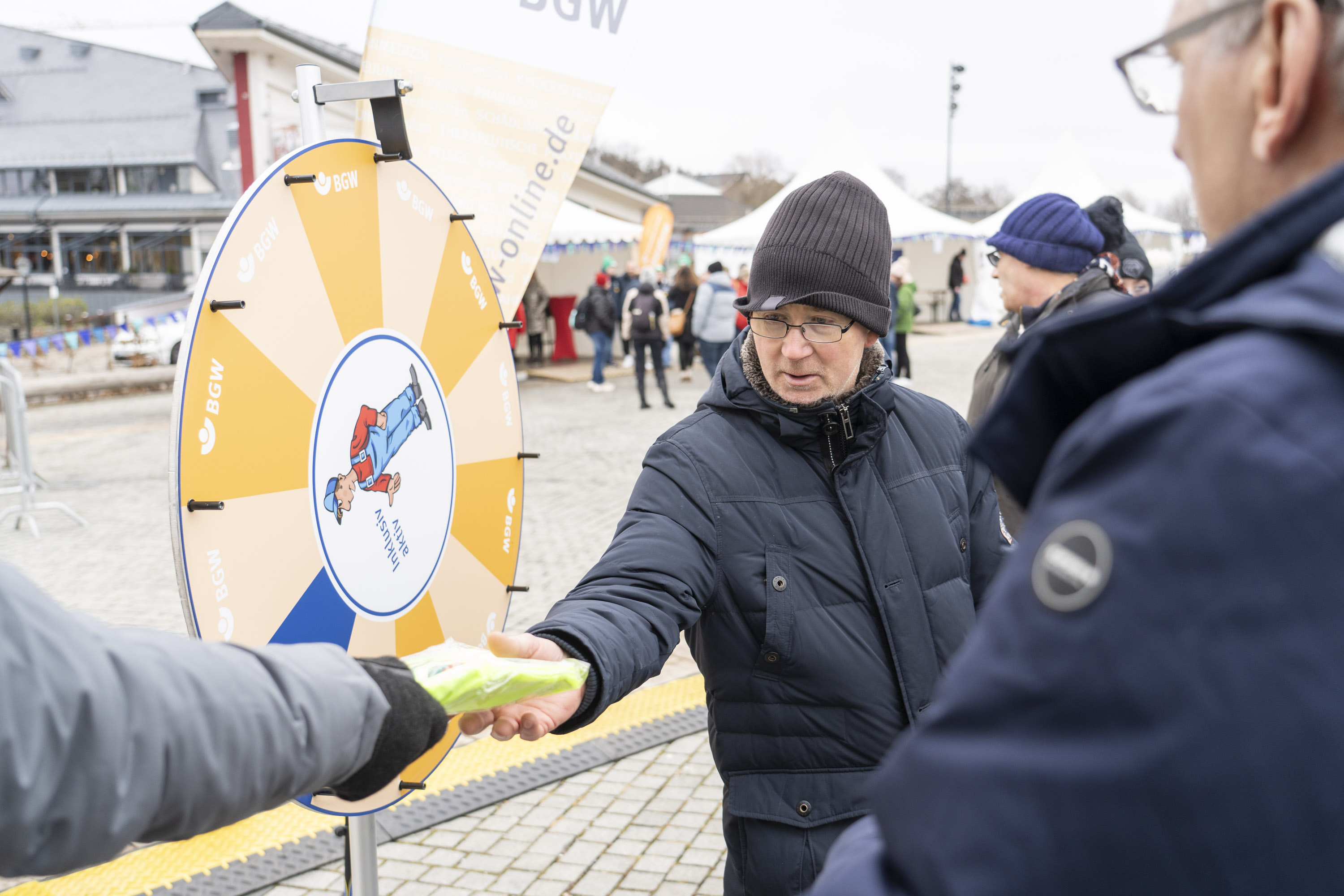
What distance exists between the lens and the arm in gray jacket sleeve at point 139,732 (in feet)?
2.81

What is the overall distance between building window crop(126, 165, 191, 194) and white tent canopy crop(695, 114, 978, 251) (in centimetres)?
3513

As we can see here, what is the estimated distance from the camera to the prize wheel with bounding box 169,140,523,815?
1.49m

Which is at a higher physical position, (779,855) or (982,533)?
(982,533)

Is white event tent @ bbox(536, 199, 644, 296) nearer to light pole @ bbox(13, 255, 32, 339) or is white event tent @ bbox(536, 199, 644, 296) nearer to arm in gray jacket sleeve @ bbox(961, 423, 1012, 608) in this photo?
arm in gray jacket sleeve @ bbox(961, 423, 1012, 608)

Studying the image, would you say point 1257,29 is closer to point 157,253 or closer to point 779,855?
point 779,855

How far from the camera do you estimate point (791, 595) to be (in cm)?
185

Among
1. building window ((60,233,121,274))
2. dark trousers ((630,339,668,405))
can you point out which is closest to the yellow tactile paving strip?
dark trousers ((630,339,668,405))

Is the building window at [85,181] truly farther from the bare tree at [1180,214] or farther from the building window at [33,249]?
the bare tree at [1180,214]

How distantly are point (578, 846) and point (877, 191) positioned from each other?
18350 mm

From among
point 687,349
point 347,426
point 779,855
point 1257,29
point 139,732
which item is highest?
point 1257,29

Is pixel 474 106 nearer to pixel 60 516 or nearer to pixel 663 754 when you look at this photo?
pixel 663 754

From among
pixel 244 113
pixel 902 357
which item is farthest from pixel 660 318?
pixel 244 113

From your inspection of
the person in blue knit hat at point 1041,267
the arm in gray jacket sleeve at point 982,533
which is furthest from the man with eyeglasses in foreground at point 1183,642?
the person in blue knit hat at point 1041,267

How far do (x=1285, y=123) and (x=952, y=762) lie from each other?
54 centimetres
